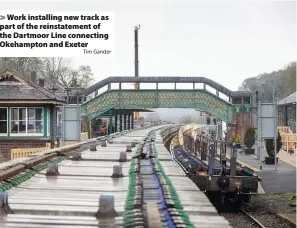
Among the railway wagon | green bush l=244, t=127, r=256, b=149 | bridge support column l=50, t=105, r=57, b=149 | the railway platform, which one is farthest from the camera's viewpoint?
green bush l=244, t=127, r=256, b=149

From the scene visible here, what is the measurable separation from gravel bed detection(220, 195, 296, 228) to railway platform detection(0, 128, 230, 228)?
2879 mm

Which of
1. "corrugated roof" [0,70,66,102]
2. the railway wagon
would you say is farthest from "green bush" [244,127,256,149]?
the railway wagon

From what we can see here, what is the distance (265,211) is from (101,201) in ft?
18.6

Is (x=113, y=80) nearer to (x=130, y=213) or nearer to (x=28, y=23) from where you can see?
(x=28, y=23)

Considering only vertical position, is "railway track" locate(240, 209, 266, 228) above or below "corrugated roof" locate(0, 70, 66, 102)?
below

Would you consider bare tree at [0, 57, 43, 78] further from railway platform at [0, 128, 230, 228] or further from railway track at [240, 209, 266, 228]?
railway platform at [0, 128, 230, 228]

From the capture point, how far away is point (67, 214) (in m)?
2.59

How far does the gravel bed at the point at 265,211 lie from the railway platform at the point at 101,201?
2879 millimetres

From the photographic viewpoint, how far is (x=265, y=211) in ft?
25.3

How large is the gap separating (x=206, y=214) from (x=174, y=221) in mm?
320

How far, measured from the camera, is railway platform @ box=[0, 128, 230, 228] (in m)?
2.40

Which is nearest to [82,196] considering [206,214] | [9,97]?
[206,214]

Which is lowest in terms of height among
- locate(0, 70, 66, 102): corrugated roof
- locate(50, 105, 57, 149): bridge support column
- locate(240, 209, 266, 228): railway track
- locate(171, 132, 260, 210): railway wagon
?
locate(240, 209, 266, 228): railway track

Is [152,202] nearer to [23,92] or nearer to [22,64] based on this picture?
[23,92]
